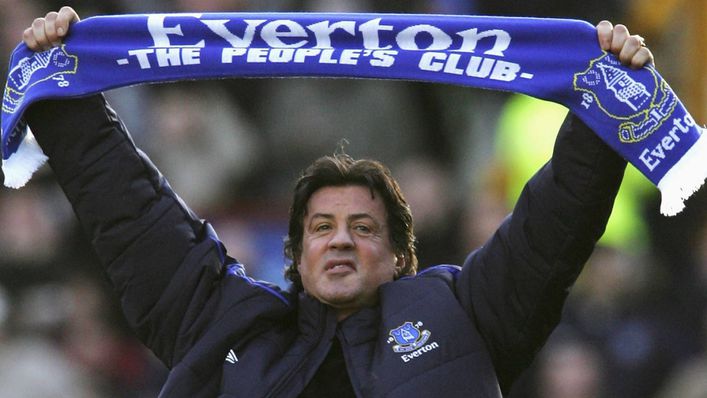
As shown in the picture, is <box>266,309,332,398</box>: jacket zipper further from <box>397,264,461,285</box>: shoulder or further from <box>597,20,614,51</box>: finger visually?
<box>597,20,614,51</box>: finger

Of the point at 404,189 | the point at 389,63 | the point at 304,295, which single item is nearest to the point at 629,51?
the point at 389,63

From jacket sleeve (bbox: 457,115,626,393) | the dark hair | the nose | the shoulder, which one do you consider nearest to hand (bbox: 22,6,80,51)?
the dark hair

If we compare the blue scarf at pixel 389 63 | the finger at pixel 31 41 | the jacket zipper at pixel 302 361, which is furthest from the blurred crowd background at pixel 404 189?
the finger at pixel 31 41

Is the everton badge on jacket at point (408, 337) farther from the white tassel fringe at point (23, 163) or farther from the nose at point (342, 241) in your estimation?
the white tassel fringe at point (23, 163)

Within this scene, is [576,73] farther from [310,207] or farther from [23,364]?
[23,364]

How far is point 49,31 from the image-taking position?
5020 millimetres

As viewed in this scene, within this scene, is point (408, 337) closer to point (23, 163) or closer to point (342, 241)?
point (342, 241)

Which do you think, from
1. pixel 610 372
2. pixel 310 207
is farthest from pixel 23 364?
pixel 310 207

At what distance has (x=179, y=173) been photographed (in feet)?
28.2

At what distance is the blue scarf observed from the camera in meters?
4.65

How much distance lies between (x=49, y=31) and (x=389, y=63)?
3.18 feet

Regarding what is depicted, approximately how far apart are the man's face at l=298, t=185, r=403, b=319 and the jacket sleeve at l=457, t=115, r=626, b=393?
0.32 meters

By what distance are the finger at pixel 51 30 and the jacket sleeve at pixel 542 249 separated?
1.34 meters

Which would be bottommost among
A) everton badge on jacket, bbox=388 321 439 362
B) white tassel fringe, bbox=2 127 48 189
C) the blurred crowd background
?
the blurred crowd background
